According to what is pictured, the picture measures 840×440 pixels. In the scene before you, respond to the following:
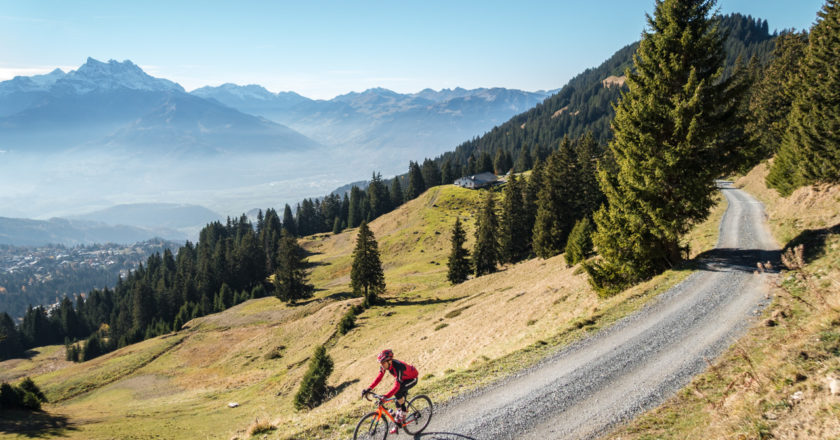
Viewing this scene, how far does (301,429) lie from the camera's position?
13.3 m

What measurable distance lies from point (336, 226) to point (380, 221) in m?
20.6

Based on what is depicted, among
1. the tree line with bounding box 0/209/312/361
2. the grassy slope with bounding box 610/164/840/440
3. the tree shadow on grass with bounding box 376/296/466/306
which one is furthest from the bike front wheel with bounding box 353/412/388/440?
the tree line with bounding box 0/209/312/361

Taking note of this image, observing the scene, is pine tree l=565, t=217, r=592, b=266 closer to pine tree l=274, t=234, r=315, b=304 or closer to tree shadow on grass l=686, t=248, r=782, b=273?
tree shadow on grass l=686, t=248, r=782, b=273

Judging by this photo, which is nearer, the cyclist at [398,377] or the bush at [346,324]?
the cyclist at [398,377]

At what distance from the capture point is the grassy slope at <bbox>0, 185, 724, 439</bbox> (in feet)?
59.0

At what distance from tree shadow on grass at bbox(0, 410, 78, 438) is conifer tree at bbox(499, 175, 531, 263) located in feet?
190

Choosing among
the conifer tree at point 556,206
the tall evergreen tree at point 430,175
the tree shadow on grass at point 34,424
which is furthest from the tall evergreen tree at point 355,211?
the tree shadow on grass at point 34,424

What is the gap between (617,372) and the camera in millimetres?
12914

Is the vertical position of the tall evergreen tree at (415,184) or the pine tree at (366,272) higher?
the tall evergreen tree at (415,184)

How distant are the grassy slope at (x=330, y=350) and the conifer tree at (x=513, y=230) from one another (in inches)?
385

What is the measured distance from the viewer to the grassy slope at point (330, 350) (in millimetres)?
17984

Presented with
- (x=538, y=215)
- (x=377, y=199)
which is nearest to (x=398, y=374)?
(x=538, y=215)

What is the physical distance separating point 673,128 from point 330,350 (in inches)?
1589

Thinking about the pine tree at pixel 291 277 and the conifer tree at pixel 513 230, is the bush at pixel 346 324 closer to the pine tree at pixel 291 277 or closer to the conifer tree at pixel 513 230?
the pine tree at pixel 291 277
